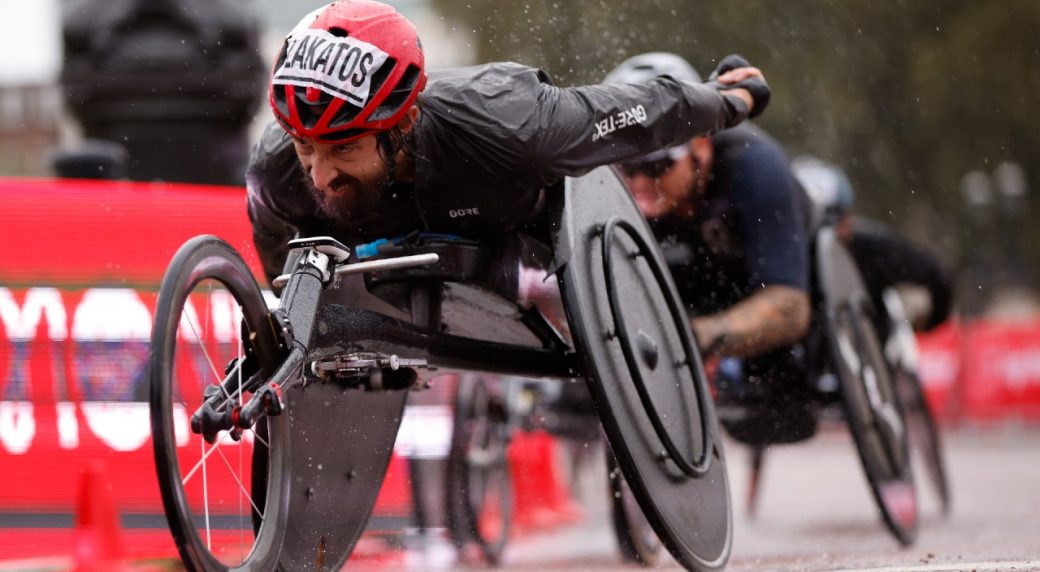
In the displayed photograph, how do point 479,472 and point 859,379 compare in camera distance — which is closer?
point 859,379

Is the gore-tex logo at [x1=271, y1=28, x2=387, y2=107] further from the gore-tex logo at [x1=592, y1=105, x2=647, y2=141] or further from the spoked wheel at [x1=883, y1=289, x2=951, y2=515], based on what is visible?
the spoked wheel at [x1=883, y1=289, x2=951, y2=515]

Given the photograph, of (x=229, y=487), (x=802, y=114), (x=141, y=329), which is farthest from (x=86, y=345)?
(x=802, y=114)

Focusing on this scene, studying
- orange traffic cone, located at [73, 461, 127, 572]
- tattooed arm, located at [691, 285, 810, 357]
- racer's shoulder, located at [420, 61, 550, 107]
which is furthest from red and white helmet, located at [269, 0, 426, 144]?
tattooed arm, located at [691, 285, 810, 357]

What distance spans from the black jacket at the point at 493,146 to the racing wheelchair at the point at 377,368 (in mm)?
137

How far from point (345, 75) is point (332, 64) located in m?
0.04

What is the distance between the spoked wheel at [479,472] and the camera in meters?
7.40

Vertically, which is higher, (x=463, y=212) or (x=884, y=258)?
(x=884, y=258)

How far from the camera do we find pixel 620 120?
4.58m

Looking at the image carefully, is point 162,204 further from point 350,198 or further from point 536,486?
point 536,486

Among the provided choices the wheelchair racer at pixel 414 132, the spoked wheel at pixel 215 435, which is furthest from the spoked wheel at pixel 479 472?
the wheelchair racer at pixel 414 132

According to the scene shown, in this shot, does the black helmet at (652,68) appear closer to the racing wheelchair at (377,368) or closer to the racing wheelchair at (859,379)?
the racing wheelchair at (859,379)

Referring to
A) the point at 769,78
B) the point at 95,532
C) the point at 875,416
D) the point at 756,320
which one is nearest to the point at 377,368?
the point at 95,532

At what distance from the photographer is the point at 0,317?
662 cm

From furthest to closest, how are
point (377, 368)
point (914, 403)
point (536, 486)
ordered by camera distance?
point (536, 486), point (914, 403), point (377, 368)
